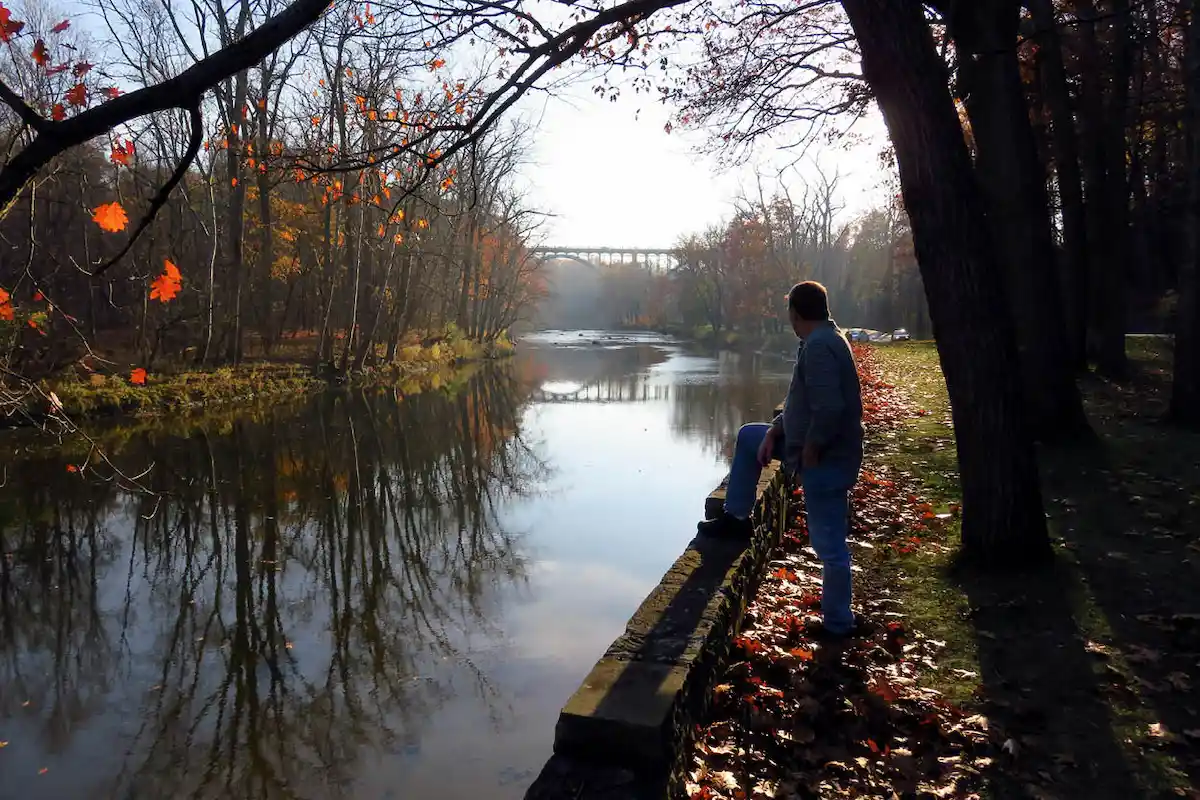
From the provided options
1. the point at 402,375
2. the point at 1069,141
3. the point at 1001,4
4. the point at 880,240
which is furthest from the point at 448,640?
the point at 880,240

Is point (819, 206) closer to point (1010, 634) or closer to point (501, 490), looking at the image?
point (501, 490)

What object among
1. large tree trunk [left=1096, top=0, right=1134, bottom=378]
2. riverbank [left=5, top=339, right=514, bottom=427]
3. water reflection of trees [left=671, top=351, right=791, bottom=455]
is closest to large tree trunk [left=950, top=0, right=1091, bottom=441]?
water reflection of trees [left=671, top=351, right=791, bottom=455]

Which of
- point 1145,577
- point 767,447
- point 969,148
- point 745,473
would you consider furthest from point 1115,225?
point 767,447

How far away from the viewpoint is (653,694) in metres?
3.24

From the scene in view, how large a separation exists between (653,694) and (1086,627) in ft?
8.62

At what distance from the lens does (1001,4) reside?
704 cm

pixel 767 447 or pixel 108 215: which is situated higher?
pixel 108 215

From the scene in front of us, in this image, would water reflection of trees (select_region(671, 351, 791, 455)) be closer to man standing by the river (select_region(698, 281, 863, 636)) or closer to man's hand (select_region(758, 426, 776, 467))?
man's hand (select_region(758, 426, 776, 467))

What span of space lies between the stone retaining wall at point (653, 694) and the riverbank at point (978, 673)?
26 centimetres

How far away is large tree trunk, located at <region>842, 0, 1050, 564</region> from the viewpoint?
4.80 m

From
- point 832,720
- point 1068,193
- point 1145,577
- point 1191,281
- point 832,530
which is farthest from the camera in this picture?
point 1068,193

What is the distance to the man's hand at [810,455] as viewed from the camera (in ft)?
13.5

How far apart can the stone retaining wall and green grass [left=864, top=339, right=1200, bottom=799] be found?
1.11 m

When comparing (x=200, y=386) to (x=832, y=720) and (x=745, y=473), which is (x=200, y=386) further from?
(x=832, y=720)
